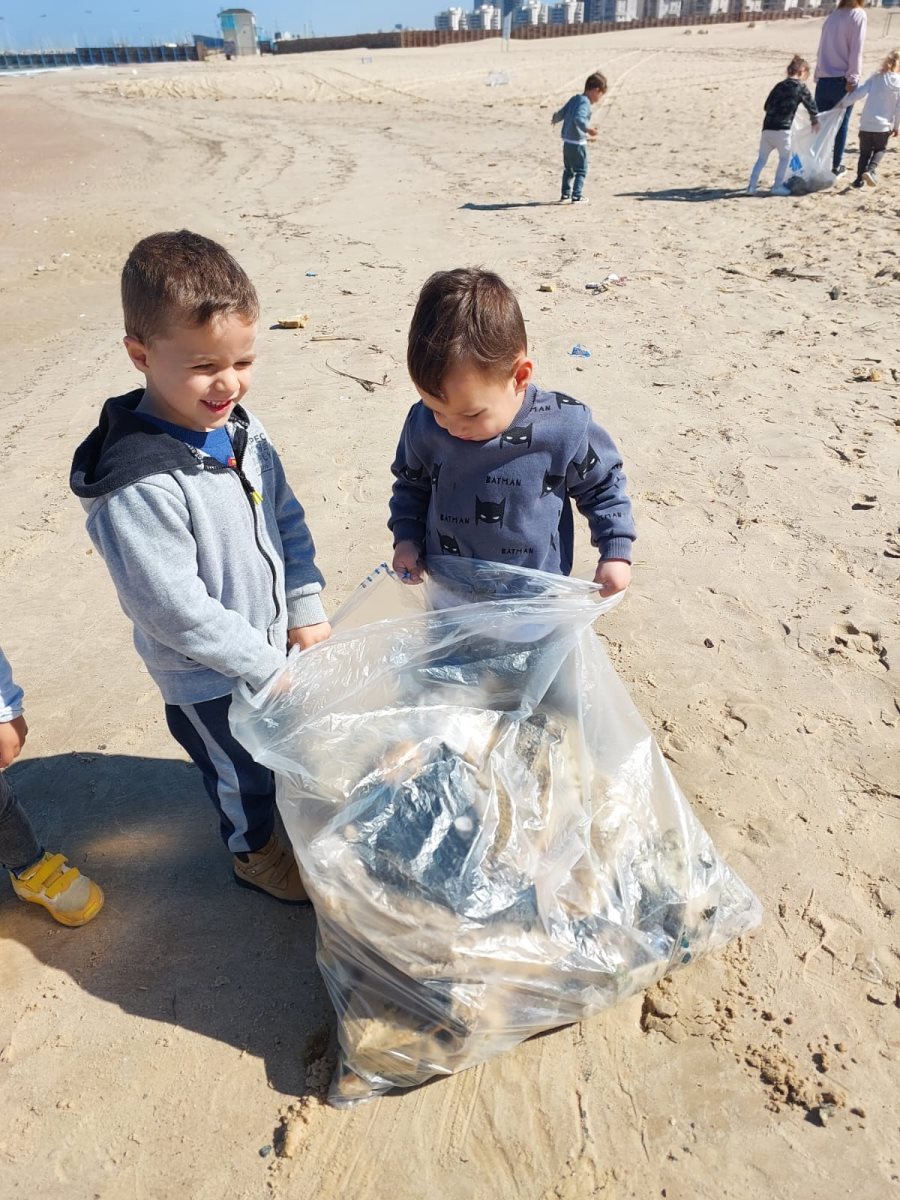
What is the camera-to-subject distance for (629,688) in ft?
8.41

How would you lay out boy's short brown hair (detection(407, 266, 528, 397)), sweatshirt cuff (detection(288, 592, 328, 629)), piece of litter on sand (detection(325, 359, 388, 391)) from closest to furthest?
boy's short brown hair (detection(407, 266, 528, 397)) < sweatshirt cuff (detection(288, 592, 328, 629)) < piece of litter on sand (detection(325, 359, 388, 391))

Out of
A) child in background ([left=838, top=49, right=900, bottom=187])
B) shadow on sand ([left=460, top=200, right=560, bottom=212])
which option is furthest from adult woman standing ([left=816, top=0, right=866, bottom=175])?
shadow on sand ([left=460, top=200, right=560, bottom=212])

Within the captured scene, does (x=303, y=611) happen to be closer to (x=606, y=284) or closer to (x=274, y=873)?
(x=274, y=873)

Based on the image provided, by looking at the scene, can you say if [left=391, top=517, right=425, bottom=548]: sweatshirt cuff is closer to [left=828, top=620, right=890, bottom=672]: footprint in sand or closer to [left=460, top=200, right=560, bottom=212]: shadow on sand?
[left=828, top=620, right=890, bottom=672]: footprint in sand

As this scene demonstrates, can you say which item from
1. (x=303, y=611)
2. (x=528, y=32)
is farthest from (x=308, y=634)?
(x=528, y=32)

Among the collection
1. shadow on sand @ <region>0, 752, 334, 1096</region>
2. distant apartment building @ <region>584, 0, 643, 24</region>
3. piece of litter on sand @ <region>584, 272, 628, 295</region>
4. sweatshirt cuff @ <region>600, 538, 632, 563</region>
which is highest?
distant apartment building @ <region>584, 0, 643, 24</region>

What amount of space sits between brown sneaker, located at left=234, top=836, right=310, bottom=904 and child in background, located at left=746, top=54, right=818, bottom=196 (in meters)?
8.97

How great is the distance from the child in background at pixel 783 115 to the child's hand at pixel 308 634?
8640 mm

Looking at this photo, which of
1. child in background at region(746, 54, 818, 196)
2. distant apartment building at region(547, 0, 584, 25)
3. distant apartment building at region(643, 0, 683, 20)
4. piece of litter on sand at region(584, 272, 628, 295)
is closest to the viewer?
piece of litter on sand at region(584, 272, 628, 295)

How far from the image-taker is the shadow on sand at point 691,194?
8854 millimetres

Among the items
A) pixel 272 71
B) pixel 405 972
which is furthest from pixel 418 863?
pixel 272 71

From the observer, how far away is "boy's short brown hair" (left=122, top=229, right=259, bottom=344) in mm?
1416

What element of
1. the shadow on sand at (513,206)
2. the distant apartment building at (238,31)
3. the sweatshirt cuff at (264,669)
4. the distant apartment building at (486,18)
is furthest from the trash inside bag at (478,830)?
the distant apartment building at (486,18)

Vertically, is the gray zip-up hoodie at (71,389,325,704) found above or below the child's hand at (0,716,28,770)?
above
